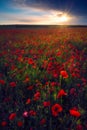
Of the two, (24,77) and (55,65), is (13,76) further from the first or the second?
(55,65)

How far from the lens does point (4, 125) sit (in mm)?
2832

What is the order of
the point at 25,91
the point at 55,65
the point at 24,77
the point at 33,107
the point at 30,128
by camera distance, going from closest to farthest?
the point at 30,128, the point at 33,107, the point at 25,91, the point at 24,77, the point at 55,65

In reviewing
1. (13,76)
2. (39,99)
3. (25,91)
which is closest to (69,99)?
(39,99)

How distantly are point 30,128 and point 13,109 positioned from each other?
59cm

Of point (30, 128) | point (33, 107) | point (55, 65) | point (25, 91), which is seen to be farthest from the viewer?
point (55, 65)

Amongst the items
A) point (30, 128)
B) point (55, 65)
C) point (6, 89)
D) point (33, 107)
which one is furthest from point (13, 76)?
point (30, 128)

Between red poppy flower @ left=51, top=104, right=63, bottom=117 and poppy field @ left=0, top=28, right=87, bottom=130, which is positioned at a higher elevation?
red poppy flower @ left=51, top=104, right=63, bottom=117

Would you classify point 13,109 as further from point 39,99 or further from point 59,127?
point 59,127

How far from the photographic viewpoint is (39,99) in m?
3.27

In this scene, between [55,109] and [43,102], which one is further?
[43,102]

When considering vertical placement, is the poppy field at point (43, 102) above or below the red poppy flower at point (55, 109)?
below

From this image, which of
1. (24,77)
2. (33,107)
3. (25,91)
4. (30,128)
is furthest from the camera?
(24,77)

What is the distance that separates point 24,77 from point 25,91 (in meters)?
0.41

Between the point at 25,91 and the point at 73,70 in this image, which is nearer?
the point at 25,91
